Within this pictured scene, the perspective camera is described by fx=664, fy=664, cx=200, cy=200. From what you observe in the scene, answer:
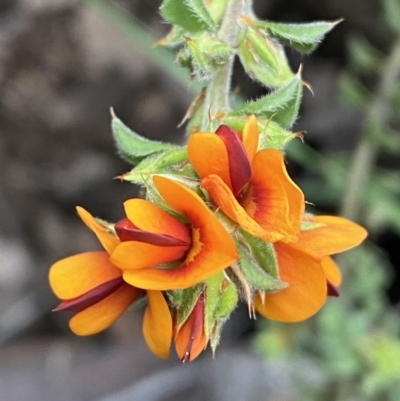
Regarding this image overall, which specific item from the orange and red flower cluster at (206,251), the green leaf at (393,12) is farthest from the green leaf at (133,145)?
the green leaf at (393,12)

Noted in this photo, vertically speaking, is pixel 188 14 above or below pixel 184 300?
above

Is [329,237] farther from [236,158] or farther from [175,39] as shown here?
[175,39]

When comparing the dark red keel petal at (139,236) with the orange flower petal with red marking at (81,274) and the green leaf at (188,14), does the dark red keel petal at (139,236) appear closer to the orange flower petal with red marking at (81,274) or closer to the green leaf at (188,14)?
the orange flower petal with red marking at (81,274)

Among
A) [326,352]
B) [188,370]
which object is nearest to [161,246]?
[326,352]

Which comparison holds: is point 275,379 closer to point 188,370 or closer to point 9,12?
point 188,370

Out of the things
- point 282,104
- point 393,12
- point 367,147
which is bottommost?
point 367,147

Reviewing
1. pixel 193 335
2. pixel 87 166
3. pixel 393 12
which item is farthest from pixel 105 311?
pixel 87 166

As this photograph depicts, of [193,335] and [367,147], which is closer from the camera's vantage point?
[193,335]

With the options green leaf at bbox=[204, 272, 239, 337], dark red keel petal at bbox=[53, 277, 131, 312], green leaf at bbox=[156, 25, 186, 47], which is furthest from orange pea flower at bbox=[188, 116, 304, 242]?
green leaf at bbox=[156, 25, 186, 47]
